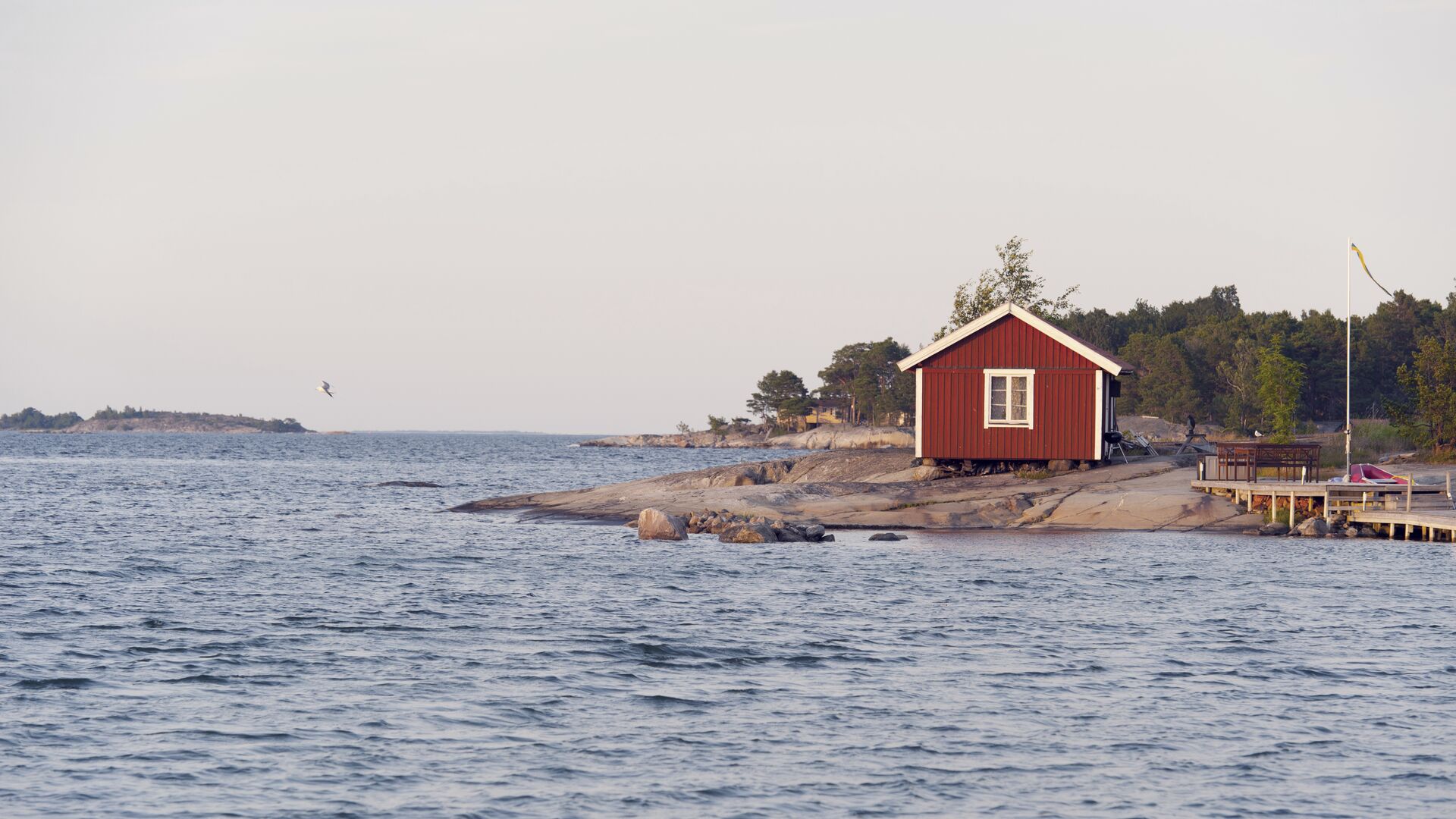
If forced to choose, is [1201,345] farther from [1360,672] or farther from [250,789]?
[250,789]

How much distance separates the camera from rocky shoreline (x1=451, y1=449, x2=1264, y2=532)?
117ft

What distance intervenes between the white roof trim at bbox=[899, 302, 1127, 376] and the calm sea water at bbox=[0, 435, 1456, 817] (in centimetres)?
869

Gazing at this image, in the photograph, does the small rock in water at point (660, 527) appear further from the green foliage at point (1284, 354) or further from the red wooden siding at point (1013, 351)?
the green foliage at point (1284, 354)

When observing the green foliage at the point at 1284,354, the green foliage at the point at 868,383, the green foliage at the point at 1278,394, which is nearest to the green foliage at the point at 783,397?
the green foliage at the point at 868,383

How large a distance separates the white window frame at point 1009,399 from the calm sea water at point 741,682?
28.9 feet

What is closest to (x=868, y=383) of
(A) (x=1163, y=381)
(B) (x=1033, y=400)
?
(A) (x=1163, y=381)

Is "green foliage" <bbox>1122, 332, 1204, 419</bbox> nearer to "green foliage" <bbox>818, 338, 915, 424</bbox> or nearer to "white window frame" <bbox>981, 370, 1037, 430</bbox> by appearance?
"green foliage" <bbox>818, 338, 915, 424</bbox>

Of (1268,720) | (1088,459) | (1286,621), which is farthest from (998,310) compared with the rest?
(1268,720)

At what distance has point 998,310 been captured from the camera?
40906 millimetres

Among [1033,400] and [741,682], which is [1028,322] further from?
[741,682]

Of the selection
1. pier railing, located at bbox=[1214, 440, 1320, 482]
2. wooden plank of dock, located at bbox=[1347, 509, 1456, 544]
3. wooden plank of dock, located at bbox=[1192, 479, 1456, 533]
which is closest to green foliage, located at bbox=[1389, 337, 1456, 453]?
wooden plank of dock, located at bbox=[1192, 479, 1456, 533]

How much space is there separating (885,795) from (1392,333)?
107420mm

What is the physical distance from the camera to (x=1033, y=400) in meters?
40.8

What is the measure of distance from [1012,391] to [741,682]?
2590 cm
